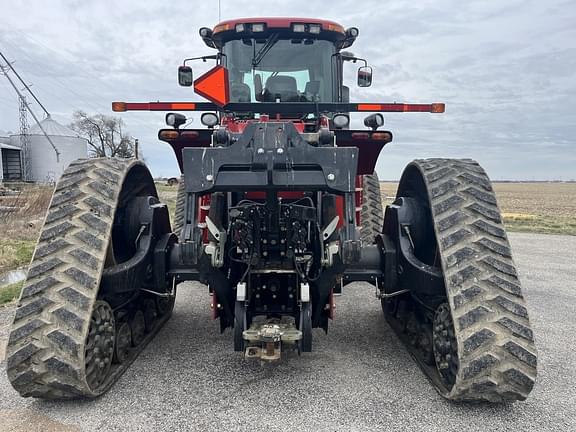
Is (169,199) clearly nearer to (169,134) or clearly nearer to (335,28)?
(335,28)

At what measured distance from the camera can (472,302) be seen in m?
3.02

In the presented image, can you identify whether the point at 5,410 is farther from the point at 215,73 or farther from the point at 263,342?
the point at 215,73

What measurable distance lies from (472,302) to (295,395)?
1402 mm

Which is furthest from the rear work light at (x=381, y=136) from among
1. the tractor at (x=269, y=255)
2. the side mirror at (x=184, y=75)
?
the side mirror at (x=184, y=75)

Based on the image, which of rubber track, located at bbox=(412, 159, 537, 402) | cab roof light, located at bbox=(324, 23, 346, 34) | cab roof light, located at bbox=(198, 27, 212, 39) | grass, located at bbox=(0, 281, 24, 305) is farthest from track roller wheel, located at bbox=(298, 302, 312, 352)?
grass, located at bbox=(0, 281, 24, 305)

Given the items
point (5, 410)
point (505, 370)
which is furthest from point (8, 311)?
point (505, 370)

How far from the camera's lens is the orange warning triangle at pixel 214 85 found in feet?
11.7

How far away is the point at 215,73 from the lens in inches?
141

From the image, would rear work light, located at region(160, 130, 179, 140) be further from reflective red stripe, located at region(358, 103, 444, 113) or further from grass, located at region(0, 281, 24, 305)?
grass, located at region(0, 281, 24, 305)

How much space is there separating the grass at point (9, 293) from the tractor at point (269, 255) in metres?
2.48

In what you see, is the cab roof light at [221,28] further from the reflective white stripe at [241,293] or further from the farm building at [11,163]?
the farm building at [11,163]

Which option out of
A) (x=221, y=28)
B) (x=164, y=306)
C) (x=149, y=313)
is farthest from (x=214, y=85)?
(x=164, y=306)

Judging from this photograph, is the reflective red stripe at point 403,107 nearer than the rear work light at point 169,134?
No

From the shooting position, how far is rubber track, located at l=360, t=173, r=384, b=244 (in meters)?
7.04
